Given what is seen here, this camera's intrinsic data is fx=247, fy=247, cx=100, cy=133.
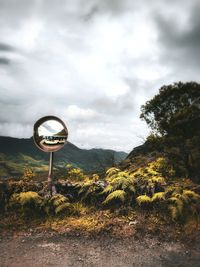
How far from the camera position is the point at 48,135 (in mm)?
9430

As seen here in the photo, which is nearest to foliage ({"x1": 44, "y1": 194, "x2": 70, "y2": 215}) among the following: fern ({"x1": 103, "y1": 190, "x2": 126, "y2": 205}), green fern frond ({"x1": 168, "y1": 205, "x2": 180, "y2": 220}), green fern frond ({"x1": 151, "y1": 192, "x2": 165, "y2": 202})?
fern ({"x1": 103, "y1": 190, "x2": 126, "y2": 205})

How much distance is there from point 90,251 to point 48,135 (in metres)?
4.64

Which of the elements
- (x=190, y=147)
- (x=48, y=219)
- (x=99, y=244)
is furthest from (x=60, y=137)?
(x=190, y=147)

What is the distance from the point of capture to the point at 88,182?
9.70m

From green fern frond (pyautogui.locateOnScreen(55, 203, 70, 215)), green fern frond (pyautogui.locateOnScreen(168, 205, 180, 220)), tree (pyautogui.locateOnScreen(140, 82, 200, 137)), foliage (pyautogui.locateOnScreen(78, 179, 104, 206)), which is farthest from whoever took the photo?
tree (pyautogui.locateOnScreen(140, 82, 200, 137))

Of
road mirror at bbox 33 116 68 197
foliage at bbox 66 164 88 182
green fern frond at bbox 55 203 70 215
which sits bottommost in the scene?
green fern frond at bbox 55 203 70 215

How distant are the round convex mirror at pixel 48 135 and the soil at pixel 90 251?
324 centimetres

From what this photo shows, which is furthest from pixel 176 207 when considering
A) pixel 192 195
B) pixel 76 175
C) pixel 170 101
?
pixel 170 101

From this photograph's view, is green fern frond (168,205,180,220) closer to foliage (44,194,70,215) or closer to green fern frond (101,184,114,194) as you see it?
green fern frond (101,184,114,194)

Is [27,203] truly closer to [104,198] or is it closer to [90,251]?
[104,198]

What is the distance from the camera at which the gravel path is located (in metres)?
5.73

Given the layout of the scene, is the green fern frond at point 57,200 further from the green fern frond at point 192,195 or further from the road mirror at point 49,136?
the green fern frond at point 192,195

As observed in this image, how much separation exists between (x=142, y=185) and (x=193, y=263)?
376 cm

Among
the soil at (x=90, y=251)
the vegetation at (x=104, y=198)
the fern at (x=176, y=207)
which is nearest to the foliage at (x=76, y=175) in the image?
the vegetation at (x=104, y=198)
